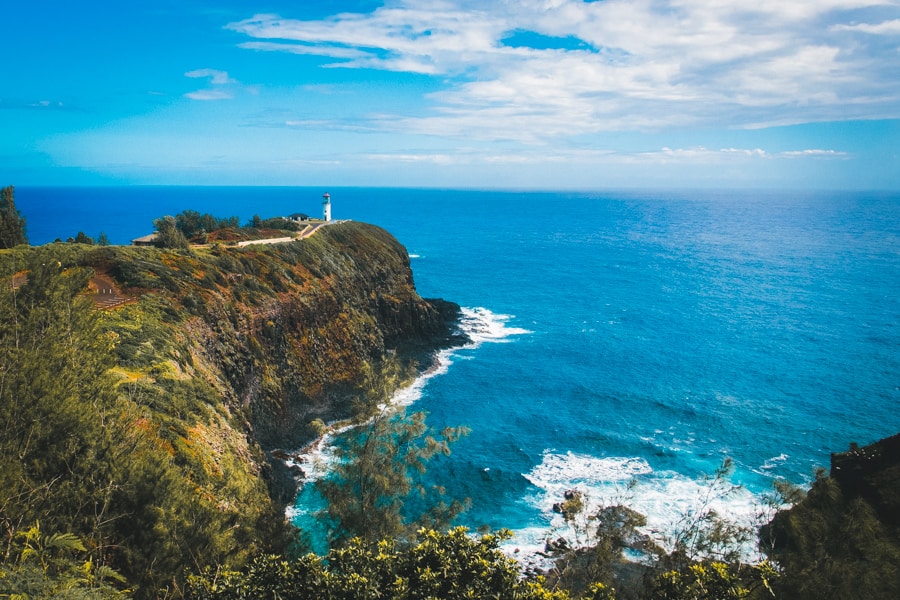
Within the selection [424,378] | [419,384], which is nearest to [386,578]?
[419,384]

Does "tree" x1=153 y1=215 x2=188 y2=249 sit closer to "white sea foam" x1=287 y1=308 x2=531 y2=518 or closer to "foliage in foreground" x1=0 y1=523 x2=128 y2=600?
"white sea foam" x1=287 y1=308 x2=531 y2=518

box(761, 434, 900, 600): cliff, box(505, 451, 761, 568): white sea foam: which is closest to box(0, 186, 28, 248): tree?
box(505, 451, 761, 568): white sea foam

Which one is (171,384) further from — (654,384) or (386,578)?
(654,384)

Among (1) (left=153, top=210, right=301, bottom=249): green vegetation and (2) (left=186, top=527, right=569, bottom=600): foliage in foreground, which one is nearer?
(2) (left=186, top=527, right=569, bottom=600): foliage in foreground

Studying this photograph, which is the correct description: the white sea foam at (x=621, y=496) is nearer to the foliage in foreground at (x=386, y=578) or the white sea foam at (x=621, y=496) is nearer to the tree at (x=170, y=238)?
the foliage in foreground at (x=386, y=578)

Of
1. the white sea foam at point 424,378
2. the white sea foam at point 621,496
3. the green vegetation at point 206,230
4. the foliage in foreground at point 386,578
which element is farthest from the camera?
the green vegetation at point 206,230

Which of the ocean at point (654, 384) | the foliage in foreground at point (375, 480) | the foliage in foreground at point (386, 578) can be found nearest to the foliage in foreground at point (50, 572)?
the foliage in foreground at point (386, 578)
